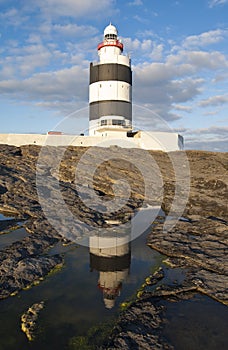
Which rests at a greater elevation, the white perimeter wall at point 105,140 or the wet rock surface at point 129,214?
the white perimeter wall at point 105,140

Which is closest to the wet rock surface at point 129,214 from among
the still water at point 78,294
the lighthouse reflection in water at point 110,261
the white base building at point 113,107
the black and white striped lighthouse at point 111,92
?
the still water at point 78,294

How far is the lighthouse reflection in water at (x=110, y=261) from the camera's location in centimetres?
1197

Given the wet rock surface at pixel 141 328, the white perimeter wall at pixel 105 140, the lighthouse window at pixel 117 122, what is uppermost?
the lighthouse window at pixel 117 122

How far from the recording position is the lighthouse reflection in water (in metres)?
12.0

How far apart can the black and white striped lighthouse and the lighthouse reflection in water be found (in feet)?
82.2

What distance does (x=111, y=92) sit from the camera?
1651 inches

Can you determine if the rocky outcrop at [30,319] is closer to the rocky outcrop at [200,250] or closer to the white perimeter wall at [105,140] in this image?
the rocky outcrop at [200,250]

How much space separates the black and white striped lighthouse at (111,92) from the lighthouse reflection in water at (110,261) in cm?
2507

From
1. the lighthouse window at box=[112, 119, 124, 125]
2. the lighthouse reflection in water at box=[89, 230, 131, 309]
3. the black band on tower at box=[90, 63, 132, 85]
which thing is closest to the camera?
the lighthouse reflection in water at box=[89, 230, 131, 309]

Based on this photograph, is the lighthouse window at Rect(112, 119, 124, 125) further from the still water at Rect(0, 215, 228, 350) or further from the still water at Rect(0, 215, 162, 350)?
the still water at Rect(0, 215, 228, 350)

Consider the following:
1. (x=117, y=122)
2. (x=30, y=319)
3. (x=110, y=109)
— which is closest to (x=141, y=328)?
(x=30, y=319)

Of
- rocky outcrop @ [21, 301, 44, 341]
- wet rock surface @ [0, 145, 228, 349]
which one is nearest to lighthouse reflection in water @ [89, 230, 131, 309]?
wet rock surface @ [0, 145, 228, 349]

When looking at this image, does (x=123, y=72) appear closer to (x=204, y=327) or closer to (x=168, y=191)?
(x=168, y=191)

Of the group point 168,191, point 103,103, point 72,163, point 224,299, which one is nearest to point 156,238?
point 224,299
